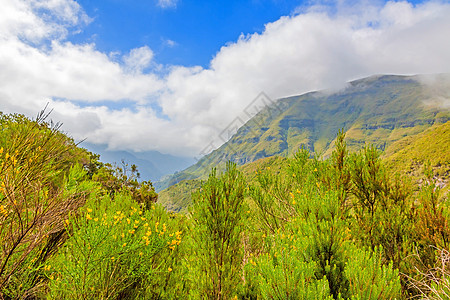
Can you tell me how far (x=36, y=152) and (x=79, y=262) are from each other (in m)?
1.67

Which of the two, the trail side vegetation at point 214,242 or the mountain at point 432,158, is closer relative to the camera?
the trail side vegetation at point 214,242

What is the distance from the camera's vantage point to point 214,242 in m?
3.56

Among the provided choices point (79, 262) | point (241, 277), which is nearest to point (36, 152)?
point (79, 262)

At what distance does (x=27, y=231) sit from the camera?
253 cm

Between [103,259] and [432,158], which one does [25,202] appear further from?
[432,158]

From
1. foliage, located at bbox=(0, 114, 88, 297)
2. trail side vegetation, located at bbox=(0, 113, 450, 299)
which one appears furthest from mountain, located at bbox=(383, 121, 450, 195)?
foliage, located at bbox=(0, 114, 88, 297)

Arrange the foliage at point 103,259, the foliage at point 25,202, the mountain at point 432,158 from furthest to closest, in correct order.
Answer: the mountain at point 432,158
the foliage at point 103,259
the foliage at point 25,202

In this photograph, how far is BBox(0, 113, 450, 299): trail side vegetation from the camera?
8.53 feet

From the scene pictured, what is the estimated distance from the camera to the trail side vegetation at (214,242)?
2600mm

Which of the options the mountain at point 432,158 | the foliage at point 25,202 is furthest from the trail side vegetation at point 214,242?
the mountain at point 432,158

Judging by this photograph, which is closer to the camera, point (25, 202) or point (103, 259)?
point (25, 202)

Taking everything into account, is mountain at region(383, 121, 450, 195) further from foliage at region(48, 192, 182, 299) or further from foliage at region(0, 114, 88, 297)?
foliage at region(0, 114, 88, 297)

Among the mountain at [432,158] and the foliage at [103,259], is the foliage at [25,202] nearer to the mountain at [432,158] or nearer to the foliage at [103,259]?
the foliage at [103,259]

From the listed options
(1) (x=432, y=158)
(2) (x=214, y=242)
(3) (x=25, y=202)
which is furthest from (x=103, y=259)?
(1) (x=432, y=158)
